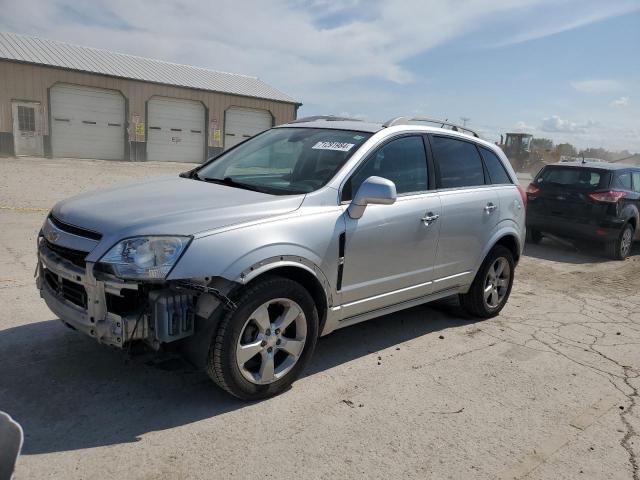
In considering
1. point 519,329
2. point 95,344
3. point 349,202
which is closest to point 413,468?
point 349,202

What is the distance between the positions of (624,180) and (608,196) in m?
0.72

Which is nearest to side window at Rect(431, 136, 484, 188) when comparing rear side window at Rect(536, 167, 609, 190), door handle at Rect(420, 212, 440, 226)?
door handle at Rect(420, 212, 440, 226)

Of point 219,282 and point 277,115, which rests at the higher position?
point 277,115

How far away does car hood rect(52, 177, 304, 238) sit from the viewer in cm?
302

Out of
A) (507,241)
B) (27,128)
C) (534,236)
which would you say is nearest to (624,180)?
(534,236)

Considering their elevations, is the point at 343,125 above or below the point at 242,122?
below

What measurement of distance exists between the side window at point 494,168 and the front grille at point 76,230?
12.5 feet

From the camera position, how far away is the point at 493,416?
3473mm

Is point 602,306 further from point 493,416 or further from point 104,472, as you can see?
point 104,472

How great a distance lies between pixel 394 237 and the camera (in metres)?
4.05

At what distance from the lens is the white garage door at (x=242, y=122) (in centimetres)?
2942

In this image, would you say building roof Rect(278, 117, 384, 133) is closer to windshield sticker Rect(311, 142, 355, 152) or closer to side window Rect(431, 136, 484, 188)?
windshield sticker Rect(311, 142, 355, 152)

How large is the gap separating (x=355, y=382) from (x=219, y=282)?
4.45ft

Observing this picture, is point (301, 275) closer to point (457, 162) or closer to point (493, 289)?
point (457, 162)
